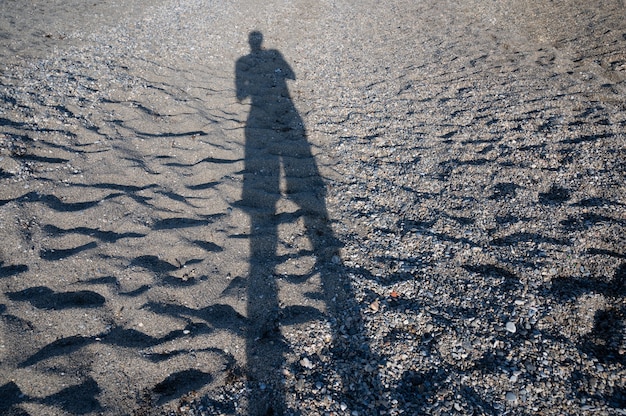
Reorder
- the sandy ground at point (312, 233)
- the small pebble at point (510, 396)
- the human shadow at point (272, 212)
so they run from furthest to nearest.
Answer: the human shadow at point (272, 212) < the sandy ground at point (312, 233) < the small pebble at point (510, 396)

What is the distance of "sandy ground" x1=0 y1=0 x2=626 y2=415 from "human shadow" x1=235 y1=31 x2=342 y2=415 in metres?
0.03

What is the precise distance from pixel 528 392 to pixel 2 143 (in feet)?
20.4

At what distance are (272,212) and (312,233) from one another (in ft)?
1.89

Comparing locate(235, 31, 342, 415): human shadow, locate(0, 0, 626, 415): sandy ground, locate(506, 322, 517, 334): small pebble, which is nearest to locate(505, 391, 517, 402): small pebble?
locate(0, 0, 626, 415): sandy ground

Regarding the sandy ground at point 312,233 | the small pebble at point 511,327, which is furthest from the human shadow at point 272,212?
the small pebble at point 511,327

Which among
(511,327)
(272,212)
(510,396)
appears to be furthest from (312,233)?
(510,396)

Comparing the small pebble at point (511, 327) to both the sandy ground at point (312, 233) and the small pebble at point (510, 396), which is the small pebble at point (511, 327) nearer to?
the sandy ground at point (312, 233)

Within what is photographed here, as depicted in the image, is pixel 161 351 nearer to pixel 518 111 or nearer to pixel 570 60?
pixel 518 111

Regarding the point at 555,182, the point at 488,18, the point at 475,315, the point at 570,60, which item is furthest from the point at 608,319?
the point at 488,18

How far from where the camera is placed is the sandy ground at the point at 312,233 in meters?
2.97

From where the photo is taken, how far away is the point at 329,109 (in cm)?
675

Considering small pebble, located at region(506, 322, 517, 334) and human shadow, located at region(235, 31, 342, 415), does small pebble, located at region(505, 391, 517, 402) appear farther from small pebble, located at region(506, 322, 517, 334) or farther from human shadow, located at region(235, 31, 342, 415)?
human shadow, located at region(235, 31, 342, 415)

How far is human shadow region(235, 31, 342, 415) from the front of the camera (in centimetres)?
315

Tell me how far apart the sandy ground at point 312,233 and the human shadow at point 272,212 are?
3cm
